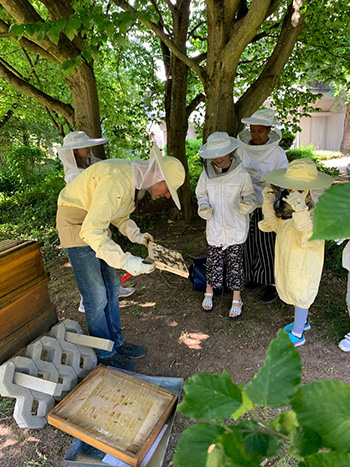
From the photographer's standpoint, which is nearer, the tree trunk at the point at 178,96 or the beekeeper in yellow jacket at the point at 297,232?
the beekeeper in yellow jacket at the point at 297,232

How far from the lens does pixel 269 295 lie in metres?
3.56

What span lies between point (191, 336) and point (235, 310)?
1.70 feet

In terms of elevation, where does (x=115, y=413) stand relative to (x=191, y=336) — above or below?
above

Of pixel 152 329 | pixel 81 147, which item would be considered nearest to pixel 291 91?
pixel 81 147

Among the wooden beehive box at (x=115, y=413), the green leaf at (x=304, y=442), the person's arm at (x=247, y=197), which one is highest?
the green leaf at (x=304, y=442)

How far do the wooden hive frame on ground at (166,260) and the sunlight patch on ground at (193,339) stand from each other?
85 cm

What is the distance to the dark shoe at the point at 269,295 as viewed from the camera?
11.6 feet

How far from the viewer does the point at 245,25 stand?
3.29 metres

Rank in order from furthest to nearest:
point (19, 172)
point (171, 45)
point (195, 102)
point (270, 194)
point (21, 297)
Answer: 1. point (19, 172)
2. point (195, 102)
3. point (171, 45)
4. point (270, 194)
5. point (21, 297)

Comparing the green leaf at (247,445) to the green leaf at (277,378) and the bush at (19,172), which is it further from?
the bush at (19,172)

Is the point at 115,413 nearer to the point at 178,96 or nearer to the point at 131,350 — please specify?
the point at 131,350

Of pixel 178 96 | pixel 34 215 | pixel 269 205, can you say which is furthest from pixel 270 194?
pixel 34 215

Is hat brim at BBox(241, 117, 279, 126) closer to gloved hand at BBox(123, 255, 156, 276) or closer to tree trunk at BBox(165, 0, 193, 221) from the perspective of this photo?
gloved hand at BBox(123, 255, 156, 276)

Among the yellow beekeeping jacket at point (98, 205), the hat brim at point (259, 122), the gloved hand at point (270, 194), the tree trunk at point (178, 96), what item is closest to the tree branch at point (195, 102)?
the tree trunk at point (178, 96)
